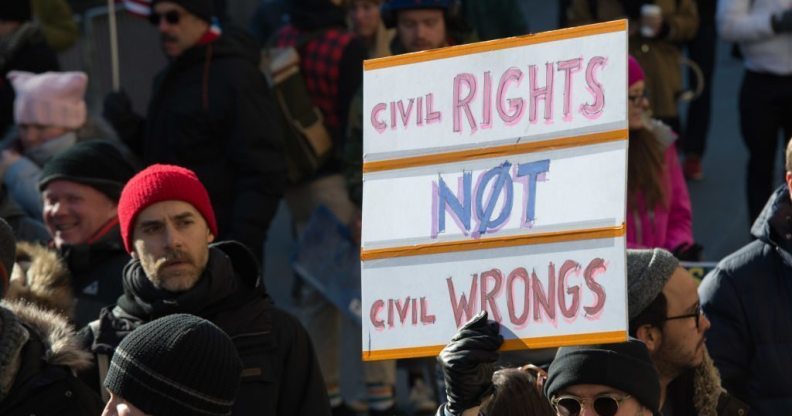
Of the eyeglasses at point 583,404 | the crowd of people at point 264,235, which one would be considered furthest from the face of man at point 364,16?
the eyeglasses at point 583,404

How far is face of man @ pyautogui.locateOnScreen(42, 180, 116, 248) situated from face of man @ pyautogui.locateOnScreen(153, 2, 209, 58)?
1536mm

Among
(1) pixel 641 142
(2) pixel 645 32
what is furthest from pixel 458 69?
(2) pixel 645 32

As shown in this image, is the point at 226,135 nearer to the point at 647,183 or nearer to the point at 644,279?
the point at 647,183

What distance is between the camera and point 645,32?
9805 millimetres

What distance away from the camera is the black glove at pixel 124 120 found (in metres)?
8.05

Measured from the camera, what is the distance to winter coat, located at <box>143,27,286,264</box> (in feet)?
24.6

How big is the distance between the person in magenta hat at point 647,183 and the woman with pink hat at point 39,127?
101 inches

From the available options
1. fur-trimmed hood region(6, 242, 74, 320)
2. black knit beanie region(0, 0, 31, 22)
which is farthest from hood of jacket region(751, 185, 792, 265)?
black knit beanie region(0, 0, 31, 22)

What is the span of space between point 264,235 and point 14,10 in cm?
215

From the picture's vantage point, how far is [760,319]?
5234mm

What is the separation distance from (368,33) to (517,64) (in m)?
4.85

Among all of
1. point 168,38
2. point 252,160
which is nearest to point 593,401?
point 252,160

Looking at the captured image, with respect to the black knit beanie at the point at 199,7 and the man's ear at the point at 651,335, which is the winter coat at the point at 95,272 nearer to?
the black knit beanie at the point at 199,7

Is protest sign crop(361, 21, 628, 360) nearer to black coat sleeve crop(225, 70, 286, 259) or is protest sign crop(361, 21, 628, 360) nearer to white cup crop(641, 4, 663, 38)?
black coat sleeve crop(225, 70, 286, 259)
